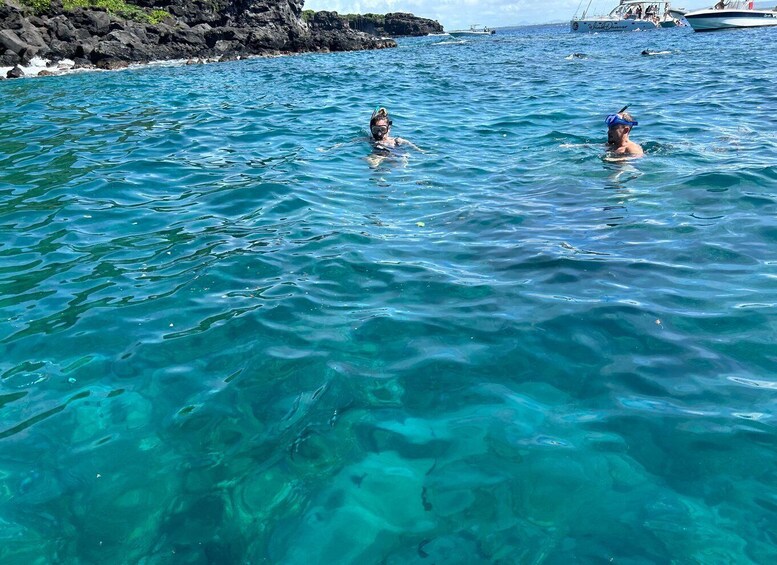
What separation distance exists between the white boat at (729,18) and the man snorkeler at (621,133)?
48757 millimetres

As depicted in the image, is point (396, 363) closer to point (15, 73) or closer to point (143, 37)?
point (15, 73)

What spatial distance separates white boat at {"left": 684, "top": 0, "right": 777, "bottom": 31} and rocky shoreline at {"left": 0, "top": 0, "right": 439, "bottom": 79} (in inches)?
1294

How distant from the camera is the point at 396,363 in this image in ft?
13.6

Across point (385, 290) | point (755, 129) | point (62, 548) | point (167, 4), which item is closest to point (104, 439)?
point (62, 548)

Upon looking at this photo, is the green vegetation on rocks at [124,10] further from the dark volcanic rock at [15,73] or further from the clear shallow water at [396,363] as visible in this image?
the clear shallow water at [396,363]

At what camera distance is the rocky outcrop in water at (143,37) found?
36.0 meters

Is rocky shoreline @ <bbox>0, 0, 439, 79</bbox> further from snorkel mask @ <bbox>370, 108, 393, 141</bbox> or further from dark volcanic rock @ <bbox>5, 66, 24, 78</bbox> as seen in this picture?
snorkel mask @ <bbox>370, 108, 393, 141</bbox>

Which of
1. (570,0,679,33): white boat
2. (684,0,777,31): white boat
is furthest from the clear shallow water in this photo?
(570,0,679,33): white boat

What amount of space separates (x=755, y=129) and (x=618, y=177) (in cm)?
451

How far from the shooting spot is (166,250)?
20.9 ft

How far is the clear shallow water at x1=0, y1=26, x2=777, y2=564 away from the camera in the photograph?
287 centimetres

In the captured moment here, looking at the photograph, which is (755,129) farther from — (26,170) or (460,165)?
(26,170)

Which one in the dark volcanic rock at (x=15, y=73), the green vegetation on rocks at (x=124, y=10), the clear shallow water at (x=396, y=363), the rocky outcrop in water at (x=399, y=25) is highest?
the green vegetation on rocks at (x=124, y=10)

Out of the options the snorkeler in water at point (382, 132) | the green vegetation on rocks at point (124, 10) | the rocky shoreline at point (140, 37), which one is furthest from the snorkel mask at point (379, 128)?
the green vegetation on rocks at point (124, 10)
